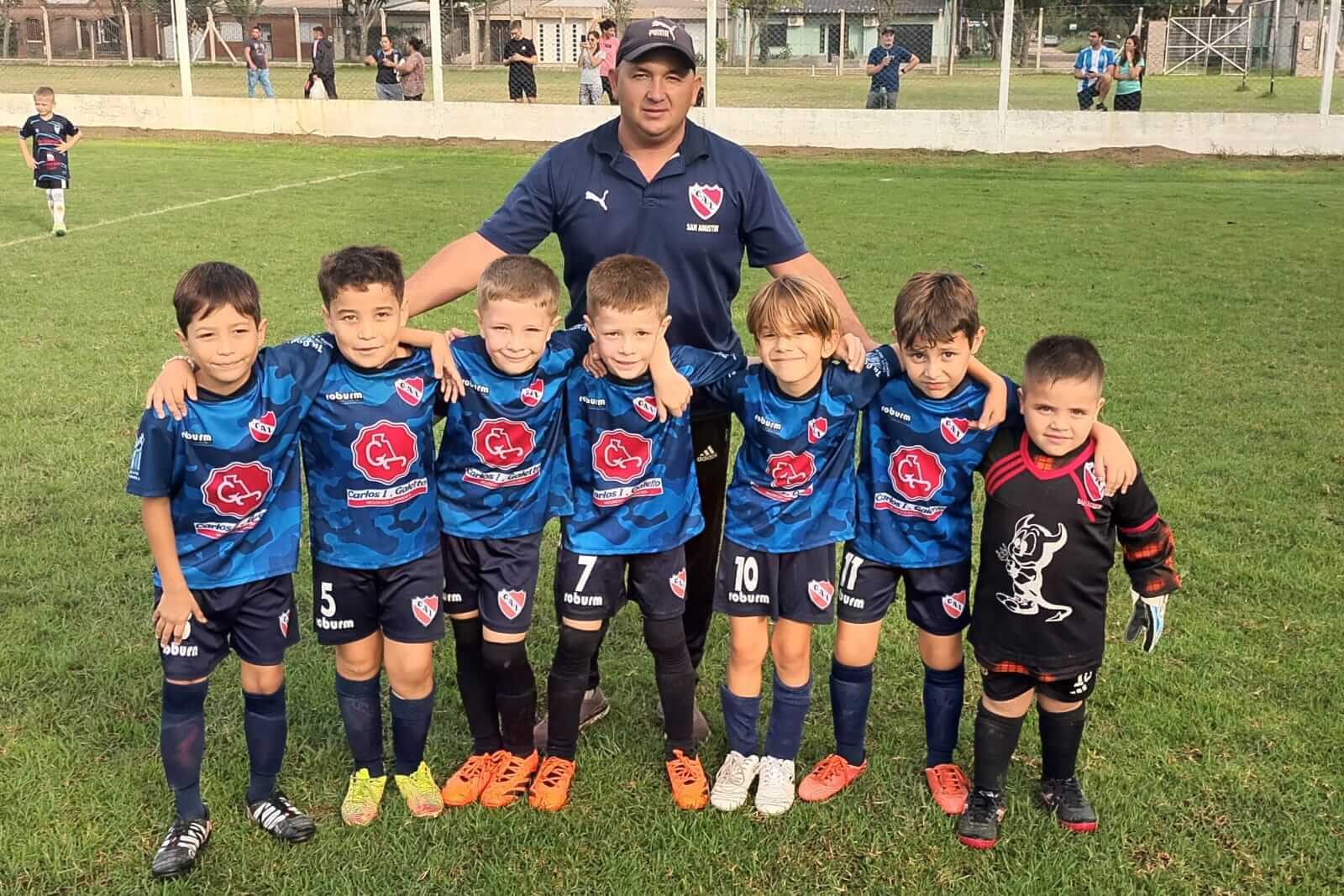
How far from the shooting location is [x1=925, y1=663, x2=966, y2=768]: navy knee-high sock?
3551 mm

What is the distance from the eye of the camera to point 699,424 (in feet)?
12.6

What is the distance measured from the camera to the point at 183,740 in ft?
10.6

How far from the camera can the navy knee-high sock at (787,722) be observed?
358 centimetres

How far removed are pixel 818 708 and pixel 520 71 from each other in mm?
21312

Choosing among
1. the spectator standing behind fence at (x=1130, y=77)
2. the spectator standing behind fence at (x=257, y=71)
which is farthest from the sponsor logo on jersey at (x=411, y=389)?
the spectator standing behind fence at (x=257, y=71)

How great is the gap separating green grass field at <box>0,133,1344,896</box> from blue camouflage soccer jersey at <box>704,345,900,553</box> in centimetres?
79

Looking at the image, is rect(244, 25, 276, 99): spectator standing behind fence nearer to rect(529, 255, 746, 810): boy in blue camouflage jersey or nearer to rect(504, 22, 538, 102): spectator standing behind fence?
rect(504, 22, 538, 102): spectator standing behind fence

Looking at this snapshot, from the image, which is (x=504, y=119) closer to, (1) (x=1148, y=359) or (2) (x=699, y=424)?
(1) (x=1148, y=359)

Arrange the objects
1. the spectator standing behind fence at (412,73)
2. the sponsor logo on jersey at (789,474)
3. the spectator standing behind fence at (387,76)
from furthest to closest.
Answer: the spectator standing behind fence at (387,76), the spectator standing behind fence at (412,73), the sponsor logo on jersey at (789,474)

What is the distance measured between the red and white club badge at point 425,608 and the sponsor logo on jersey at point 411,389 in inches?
21.0

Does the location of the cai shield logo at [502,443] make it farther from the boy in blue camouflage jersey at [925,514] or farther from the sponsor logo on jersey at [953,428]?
the sponsor logo on jersey at [953,428]

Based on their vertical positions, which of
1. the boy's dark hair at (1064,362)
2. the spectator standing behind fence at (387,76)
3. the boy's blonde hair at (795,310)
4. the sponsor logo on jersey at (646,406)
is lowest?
the sponsor logo on jersey at (646,406)

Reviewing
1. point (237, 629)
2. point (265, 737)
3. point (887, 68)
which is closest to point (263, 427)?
point (237, 629)

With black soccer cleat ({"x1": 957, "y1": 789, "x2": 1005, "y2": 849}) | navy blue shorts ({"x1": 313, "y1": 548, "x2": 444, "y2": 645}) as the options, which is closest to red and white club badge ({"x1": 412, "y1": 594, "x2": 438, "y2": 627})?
navy blue shorts ({"x1": 313, "y1": 548, "x2": 444, "y2": 645})
